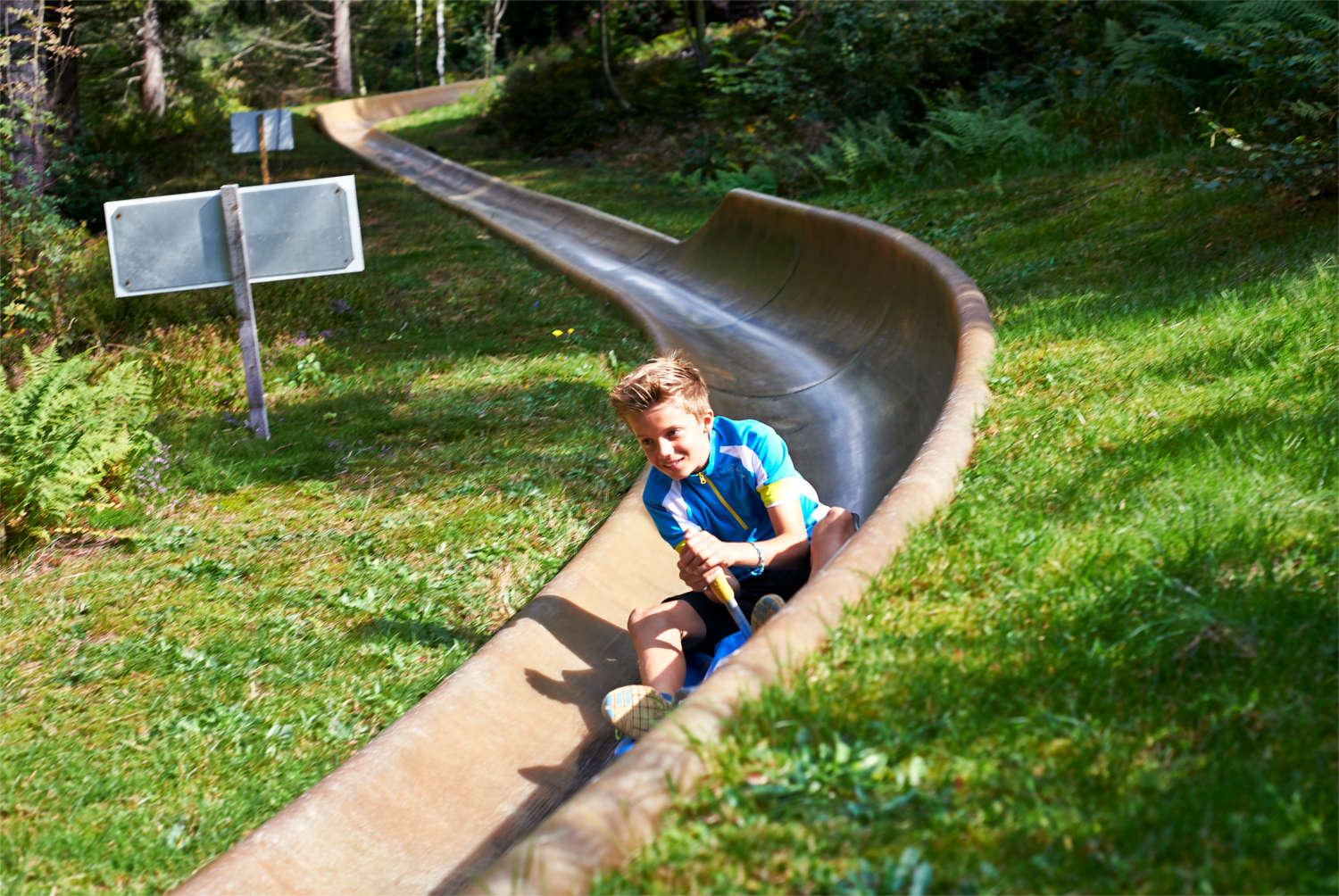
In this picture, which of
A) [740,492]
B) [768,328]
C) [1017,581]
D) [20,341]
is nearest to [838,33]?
[768,328]

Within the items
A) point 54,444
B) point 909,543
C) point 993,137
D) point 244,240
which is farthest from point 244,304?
point 993,137

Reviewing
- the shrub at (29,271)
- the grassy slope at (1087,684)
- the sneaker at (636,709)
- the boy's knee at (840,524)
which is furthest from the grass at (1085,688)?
the shrub at (29,271)

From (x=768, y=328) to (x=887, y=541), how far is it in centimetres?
619

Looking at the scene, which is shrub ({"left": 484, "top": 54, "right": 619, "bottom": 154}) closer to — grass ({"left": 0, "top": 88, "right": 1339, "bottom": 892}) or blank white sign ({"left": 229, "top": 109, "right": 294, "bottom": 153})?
blank white sign ({"left": 229, "top": 109, "right": 294, "bottom": 153})

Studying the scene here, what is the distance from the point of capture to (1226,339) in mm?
4414

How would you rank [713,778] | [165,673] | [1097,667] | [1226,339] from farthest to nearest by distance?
[1226,339] < [165,673] < [1097,667] < [713,778]

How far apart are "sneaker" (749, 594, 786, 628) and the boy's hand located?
157 millimetres

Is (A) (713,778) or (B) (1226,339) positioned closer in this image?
(A) (713,778)

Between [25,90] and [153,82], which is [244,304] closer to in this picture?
[25,90]

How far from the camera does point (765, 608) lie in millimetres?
3430

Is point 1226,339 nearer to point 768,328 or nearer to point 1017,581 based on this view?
point 1017,581

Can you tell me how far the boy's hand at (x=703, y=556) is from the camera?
136 inches

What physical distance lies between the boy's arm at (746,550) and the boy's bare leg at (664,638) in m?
0.11

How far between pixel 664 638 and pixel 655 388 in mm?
780
